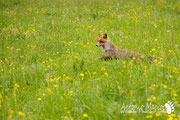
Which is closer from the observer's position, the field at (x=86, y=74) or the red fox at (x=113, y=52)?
the field at (x=86, y=74)

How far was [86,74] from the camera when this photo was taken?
4.25 meters

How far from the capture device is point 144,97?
279cm

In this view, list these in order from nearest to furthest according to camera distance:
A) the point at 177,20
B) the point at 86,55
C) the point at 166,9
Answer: the point at 86,55
the point at 177,20
the point at 166,9

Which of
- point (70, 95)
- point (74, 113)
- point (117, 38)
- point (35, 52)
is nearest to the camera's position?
point (74, 113)

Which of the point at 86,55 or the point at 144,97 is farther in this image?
the point at 86,55

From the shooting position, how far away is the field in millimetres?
2732

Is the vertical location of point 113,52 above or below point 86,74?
above

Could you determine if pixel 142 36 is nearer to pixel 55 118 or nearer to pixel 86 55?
pixel 86 55

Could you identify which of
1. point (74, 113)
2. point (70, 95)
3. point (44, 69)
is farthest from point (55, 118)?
point (44, 69)

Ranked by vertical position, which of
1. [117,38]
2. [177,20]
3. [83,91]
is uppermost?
[177,20]

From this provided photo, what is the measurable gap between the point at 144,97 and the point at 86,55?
108 inches

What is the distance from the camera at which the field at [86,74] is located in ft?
8.96

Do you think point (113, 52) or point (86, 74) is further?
point (113, 52)

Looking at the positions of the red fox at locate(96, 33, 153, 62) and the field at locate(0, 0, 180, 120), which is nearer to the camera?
the field at locate(0, 0, 180, 120)
